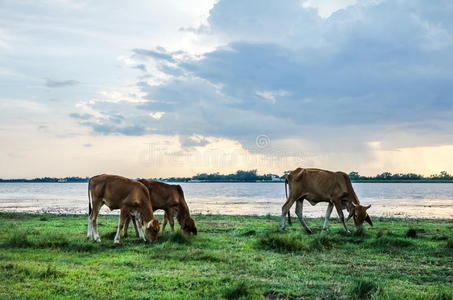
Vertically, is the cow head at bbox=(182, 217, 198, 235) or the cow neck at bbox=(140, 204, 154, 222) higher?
the cow neck at bbox=(140, 204, 154, 222)

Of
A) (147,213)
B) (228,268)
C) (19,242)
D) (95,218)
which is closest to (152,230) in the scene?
(147,213)

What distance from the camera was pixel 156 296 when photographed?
7.61 m

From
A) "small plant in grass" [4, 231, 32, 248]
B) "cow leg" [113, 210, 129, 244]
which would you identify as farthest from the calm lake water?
"small plant in grass" [4, 231, 32, 248]

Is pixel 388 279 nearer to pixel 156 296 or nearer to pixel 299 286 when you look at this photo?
pixel 299 286

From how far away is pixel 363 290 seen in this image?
24.9 ft

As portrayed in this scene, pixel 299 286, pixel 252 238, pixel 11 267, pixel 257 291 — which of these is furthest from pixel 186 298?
pixel 252 238

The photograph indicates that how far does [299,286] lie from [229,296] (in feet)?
4.86

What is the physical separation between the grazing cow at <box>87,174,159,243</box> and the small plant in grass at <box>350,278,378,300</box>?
23.1 ft

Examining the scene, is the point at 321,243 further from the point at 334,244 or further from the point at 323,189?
the point at 323,189

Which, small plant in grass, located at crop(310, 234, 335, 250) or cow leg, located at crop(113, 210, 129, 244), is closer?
small plant in grass, located at crop(310, 234, 335, 250)

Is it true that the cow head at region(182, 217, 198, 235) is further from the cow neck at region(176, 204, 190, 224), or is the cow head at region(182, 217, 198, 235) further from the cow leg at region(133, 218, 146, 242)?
the cow leg at region(133, 218, 146, 242)

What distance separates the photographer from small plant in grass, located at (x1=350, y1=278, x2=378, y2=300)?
7496 mm

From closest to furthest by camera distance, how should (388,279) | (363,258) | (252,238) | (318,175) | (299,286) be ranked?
(299,286) → (388,279) → (363,258) → (252,238) → (318,175)

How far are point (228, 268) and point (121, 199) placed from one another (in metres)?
5.01
